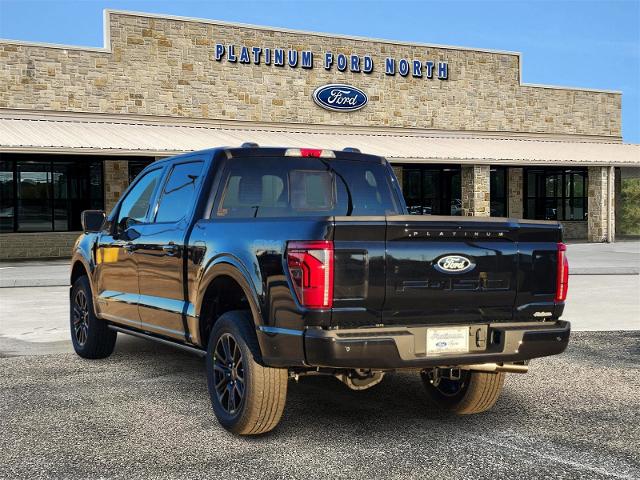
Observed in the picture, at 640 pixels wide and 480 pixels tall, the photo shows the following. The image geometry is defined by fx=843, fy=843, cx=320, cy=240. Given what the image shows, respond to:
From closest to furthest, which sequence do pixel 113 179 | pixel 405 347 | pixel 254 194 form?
pixel 405 347, pixel 254 194, pixel 113 179

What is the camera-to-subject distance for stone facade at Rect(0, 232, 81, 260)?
2486 cm

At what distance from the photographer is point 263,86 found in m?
28.5

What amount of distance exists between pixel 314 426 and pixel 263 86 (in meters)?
23.6

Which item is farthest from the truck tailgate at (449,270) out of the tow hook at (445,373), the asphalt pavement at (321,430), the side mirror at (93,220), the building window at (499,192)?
the building window at (499,192)

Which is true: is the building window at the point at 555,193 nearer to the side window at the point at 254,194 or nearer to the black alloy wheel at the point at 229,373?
the side window at the point at 254,194

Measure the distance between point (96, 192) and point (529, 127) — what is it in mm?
17226

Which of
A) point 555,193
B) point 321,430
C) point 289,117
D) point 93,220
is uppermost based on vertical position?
point 289,117

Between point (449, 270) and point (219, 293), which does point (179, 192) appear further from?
point (449, 270)

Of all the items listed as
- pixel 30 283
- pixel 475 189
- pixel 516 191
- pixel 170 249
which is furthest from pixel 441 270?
pixel 516 191

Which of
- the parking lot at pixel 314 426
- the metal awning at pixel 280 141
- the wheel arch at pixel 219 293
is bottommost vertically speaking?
the parking lot at pixel 314 426

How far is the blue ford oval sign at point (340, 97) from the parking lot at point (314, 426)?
21.2 m

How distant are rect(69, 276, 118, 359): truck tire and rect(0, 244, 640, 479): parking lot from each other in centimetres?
14

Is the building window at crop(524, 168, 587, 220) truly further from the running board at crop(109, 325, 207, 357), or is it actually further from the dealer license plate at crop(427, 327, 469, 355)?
the dealer license plate at crop(427, 327, 469, 355)

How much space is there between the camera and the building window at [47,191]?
2506 cm
